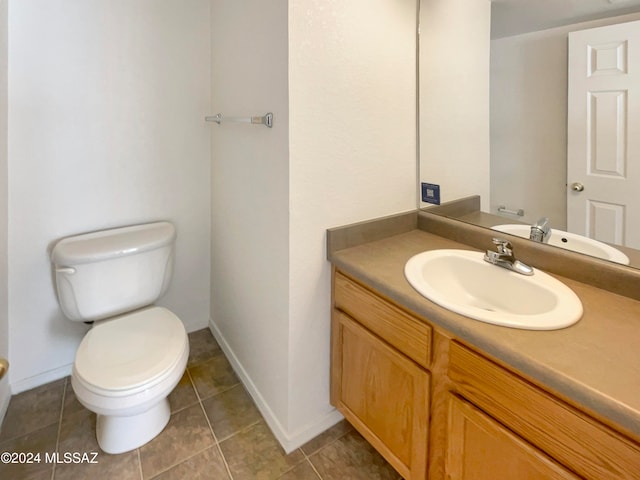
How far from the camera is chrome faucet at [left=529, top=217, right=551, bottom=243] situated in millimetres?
1201

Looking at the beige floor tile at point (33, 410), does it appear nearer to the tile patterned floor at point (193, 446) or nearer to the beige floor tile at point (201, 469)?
the tile patterned floor at point (193, 446)

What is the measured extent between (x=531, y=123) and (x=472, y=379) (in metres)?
0.91

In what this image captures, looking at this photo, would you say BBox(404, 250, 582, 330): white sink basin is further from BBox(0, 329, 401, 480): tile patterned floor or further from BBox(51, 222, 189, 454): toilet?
BBox(51, 222, 189, 454): toilet

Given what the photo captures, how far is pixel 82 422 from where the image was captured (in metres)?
1.56

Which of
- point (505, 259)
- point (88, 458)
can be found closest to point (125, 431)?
point (88, 458)

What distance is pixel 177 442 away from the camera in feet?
4.80

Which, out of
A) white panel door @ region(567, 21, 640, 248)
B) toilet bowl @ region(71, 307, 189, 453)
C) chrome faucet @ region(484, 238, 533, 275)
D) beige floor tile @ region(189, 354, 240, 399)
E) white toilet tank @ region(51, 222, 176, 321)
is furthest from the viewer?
beige floor tile @ region(189, 354, 240, 399)

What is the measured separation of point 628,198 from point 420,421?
91 centimetres

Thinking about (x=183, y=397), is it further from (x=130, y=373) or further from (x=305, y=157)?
(x=305, y=157)

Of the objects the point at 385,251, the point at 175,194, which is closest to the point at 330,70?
the point at 385,251

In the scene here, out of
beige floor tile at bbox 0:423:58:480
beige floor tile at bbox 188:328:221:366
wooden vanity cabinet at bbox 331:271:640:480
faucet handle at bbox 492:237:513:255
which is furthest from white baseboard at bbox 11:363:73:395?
faucet handle at bbox 492:237:513:255

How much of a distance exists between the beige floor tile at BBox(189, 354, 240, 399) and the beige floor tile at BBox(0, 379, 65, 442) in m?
0.60

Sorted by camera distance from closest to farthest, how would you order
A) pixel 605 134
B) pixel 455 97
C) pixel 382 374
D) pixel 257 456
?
pixel 605 134, pixel 382 374, pixel 257 456, pixel 455 97

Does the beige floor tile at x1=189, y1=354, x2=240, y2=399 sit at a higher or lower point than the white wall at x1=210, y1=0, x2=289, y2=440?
lower
